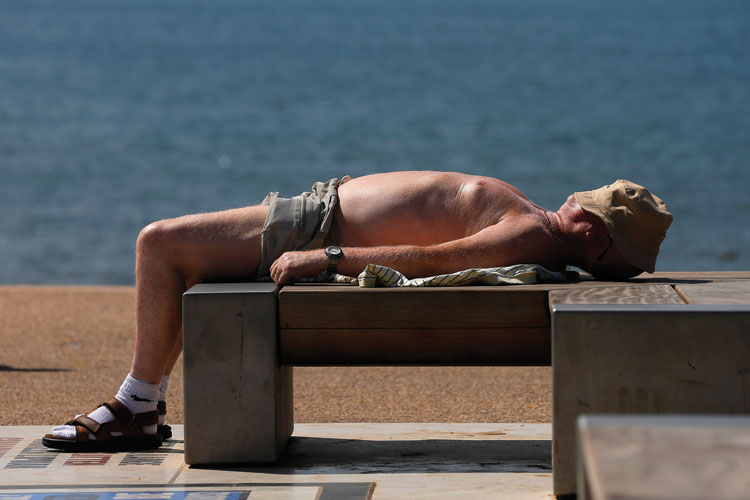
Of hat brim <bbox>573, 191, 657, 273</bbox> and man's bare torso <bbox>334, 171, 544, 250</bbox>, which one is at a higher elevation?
man's bare torso <bbox>334, 171, 544, 250</bbox>

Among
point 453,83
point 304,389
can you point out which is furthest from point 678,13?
point 304,389

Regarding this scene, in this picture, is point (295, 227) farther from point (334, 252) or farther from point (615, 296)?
point (615, 296)

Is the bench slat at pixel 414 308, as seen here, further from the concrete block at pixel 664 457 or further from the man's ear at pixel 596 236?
the concrete block at pixel 664 457

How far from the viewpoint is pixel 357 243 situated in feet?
13.3

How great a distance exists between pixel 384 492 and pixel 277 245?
1.06m

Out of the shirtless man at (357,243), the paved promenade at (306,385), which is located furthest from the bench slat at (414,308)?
the paved promenade at (306,385)

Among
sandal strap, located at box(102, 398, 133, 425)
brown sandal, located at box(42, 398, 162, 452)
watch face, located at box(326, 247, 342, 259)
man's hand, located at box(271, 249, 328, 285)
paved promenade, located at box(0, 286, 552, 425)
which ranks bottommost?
paved promenade, located at box(0, 286, 552, 425)

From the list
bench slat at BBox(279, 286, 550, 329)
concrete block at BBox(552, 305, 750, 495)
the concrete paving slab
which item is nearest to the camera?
concrete block at BBox(552, 305, 750, 495)

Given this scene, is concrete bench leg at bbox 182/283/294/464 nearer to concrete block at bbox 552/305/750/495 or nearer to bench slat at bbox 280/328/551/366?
bench slat at bbox 280/328/551/366

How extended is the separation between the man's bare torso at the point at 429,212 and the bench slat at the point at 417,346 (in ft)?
1.86

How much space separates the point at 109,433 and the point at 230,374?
587mm

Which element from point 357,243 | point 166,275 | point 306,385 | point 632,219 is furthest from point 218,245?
point 306,385

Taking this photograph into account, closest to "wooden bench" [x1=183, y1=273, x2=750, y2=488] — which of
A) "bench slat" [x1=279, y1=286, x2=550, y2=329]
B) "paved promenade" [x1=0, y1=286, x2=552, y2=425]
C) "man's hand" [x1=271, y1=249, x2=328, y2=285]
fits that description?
"bench slat" [x1=279, y1=286, x2=550, y2=329]

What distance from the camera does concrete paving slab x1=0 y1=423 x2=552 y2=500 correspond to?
11.0 ft
